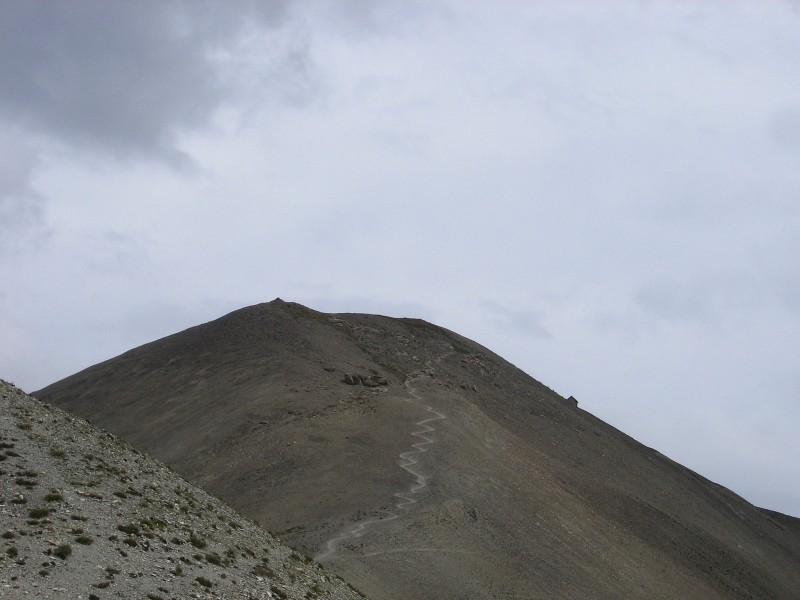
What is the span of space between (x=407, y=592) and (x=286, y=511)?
10.6 metres

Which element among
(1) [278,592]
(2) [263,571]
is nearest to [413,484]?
(2) [263,571]

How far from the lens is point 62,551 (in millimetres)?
23344

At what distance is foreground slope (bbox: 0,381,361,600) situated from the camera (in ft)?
75.5

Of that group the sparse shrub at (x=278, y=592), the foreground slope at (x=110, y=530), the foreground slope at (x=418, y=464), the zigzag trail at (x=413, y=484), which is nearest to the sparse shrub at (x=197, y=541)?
the foreground slope at (x=110, y=530)

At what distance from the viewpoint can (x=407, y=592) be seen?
42.5m

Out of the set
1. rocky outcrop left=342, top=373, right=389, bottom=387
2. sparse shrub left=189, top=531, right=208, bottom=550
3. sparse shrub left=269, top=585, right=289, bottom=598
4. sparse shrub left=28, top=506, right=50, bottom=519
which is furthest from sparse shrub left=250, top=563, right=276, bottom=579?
rocky outcrop left=342, top=373, right=389, bottom=387

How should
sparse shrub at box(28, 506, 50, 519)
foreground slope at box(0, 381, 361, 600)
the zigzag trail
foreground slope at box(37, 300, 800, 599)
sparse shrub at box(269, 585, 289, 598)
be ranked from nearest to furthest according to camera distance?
foreground slope at box(0, 381, 361, 600) → sparse shrub at box(28, 506, 50, 519) → sparse shrub at box(269, 585, 289, 598) → the zigzag trail → foreground slope at box(37, 300, 800, 599)

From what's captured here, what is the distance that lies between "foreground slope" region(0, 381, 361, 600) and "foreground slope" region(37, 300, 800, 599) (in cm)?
1205

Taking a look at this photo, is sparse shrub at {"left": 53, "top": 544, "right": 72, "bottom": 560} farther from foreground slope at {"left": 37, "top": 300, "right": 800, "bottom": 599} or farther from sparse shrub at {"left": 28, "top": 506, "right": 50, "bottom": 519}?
foreground slope at {"left": 37, "top": 300, "right": 800, "bottom": 599}

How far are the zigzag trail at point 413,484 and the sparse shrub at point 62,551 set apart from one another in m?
21.2

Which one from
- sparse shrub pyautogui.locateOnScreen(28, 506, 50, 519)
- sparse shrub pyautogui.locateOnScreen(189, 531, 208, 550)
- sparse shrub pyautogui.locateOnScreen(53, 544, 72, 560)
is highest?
sparse shrub pyautogui.locateOnScreen(189, 531, 208, 550)

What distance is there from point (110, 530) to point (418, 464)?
1281 inches

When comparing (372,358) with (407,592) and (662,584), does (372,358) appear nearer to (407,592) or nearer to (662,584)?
(662,584)

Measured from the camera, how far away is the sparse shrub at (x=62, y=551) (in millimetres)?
23219
